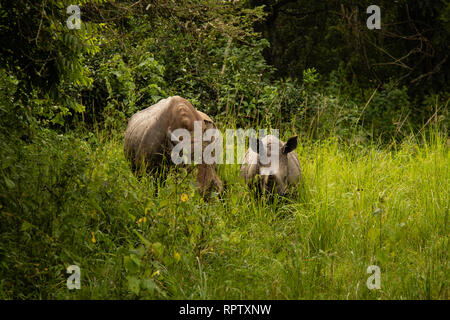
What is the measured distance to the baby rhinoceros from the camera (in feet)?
19.2

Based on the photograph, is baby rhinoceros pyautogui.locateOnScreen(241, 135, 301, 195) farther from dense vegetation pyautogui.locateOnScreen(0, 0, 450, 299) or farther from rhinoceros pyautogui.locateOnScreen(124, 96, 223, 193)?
rhinoceros pyautogui.locateOnScreen(124, 96, 223, 193)

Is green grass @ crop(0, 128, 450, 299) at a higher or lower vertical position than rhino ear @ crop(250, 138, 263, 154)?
lower

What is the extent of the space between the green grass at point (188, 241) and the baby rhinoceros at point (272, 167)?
0.90 feet

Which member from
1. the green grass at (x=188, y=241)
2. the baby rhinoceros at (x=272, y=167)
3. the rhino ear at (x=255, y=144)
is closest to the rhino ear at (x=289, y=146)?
the baby rhinoceros at (x=272, y=167)

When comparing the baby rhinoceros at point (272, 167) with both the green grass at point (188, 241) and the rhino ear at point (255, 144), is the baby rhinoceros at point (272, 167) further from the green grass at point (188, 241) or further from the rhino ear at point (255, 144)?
the green grass at point (188, 241)

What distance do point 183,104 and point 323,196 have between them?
1799mm

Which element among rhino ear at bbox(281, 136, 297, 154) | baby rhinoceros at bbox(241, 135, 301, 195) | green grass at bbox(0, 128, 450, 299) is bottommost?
green grass at bbox(0, 128, 450, 299)

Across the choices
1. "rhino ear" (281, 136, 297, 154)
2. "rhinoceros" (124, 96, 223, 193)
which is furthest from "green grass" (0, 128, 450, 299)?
"rhino ear" (281, 136, 297, 154)

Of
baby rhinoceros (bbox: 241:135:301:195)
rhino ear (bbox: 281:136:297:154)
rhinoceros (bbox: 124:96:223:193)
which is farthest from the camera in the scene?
rhino ear (bbox: 281:136:297:154)

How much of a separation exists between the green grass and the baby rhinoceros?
275mm

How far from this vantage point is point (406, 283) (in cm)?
408

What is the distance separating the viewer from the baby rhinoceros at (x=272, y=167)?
→ 587cm
